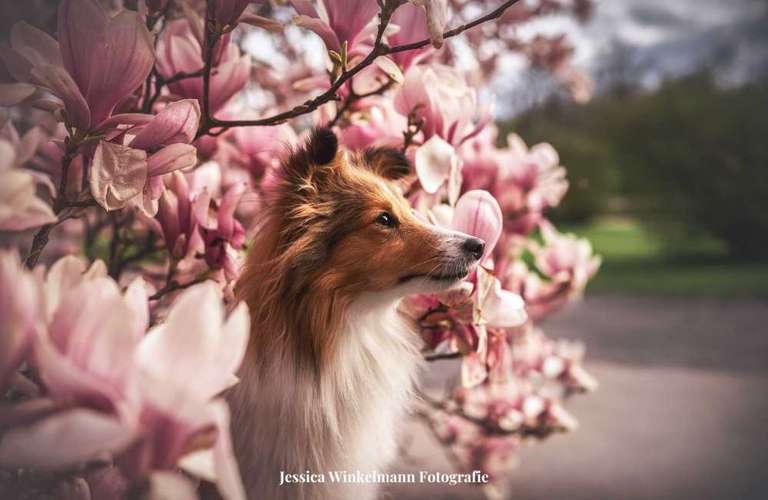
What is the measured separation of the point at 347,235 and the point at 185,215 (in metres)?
0.29

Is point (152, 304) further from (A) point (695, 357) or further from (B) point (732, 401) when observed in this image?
(A) point (695, 357)

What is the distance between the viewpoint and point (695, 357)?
5156 mm

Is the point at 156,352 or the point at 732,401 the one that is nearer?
the point at 156,352

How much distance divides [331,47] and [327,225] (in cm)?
38

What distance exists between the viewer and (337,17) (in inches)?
32.2

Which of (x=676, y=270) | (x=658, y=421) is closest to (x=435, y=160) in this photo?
(x=658, y=421)

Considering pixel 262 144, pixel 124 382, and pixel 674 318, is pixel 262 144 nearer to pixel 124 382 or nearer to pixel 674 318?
pixel 124 382

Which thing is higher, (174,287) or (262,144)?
(262,144)

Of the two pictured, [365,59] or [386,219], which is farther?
[386,219]

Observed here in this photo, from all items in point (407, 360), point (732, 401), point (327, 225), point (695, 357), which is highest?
point (695, 357)

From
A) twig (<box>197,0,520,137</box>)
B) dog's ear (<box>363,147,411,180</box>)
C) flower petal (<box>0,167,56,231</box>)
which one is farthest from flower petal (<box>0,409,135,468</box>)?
dog's ear (<box>363,147,411,180</box>)

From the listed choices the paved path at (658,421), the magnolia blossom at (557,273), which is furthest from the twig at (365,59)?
the paved path at (658,421)

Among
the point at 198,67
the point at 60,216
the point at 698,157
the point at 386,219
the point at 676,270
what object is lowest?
the point at 60,216

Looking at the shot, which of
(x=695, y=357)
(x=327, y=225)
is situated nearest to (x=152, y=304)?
(x=327, y=225)
